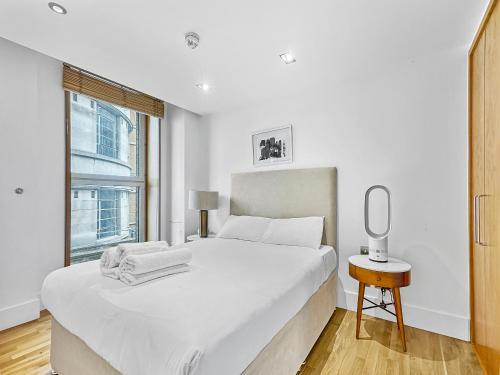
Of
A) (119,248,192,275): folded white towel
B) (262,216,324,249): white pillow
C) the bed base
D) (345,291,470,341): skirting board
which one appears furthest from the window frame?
(345,291,470,341): skirting board

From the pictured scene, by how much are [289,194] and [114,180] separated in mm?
2276

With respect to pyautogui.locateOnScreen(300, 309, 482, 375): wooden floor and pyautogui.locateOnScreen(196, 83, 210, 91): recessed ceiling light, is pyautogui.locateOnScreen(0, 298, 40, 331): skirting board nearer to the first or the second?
pyautogui.locateOnScreen(300, 309, 482, 375): wooden floor

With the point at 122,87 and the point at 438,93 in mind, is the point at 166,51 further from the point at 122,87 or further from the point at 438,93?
the point at 438,93

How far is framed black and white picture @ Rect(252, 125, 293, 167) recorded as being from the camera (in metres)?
3.06

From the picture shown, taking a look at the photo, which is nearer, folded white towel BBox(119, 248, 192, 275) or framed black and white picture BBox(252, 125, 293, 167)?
folded white towel BBox(119, 248, 192, 275)

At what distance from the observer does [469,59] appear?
2051 mm

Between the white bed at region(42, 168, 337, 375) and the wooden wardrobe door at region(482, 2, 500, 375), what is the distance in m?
1.04

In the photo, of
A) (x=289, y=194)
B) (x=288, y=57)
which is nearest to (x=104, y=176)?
(x=289, y=194)

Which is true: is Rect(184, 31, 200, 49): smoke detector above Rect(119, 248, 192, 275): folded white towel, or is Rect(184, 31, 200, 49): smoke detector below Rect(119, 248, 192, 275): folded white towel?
above

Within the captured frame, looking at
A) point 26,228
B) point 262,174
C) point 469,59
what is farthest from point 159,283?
point 469,59

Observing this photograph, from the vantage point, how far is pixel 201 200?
3.34 metres

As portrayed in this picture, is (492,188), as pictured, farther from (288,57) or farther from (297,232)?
(288,57)

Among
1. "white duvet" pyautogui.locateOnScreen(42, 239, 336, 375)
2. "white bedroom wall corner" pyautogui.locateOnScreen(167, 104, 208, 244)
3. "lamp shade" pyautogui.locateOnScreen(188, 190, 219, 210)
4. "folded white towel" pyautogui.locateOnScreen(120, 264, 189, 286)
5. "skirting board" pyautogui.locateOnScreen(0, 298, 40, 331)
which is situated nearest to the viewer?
"white duvet" pyautogui.locateOnScreen(42, 239, 336, 375)

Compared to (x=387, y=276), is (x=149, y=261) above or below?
above
